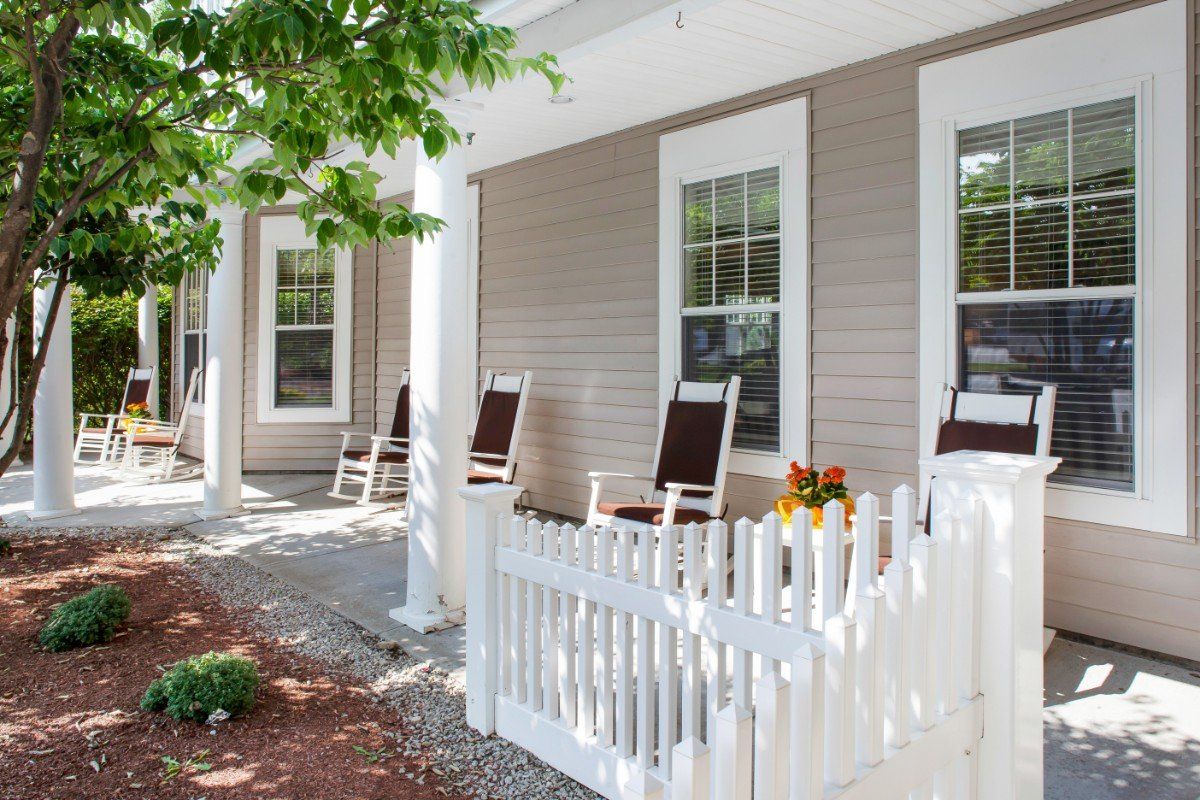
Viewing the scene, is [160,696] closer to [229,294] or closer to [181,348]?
[229,294]

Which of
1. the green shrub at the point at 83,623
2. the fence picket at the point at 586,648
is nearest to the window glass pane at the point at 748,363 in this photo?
the fence picket at the point at 586,648

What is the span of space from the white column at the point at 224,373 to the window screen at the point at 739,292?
10.9 ft

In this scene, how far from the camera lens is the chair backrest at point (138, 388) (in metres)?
9.28

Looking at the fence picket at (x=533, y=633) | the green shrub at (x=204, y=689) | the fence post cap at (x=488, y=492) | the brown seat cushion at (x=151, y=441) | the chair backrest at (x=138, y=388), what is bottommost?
the green shrub at (x=204, y=689)

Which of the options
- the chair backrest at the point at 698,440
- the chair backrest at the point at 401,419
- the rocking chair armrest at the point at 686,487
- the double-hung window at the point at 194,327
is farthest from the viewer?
the double-hung window at the point at 194,327

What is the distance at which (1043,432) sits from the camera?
3.29 metres

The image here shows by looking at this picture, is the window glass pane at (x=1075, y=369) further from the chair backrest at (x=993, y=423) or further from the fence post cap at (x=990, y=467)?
the fence post cap at (x=990, y=467)

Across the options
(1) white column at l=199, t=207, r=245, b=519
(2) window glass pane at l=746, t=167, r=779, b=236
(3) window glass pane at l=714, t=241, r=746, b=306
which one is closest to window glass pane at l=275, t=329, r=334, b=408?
(1) white column at l=199, t=207, r=245, b=519

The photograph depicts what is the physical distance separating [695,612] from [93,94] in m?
1.88

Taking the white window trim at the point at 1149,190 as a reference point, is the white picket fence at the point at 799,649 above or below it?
below

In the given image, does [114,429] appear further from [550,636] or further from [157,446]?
[550,636]

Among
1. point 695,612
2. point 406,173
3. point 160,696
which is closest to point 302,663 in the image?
point 160,696

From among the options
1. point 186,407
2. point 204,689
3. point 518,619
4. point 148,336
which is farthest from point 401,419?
point 148,336

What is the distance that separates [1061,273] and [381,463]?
4.97 meters
